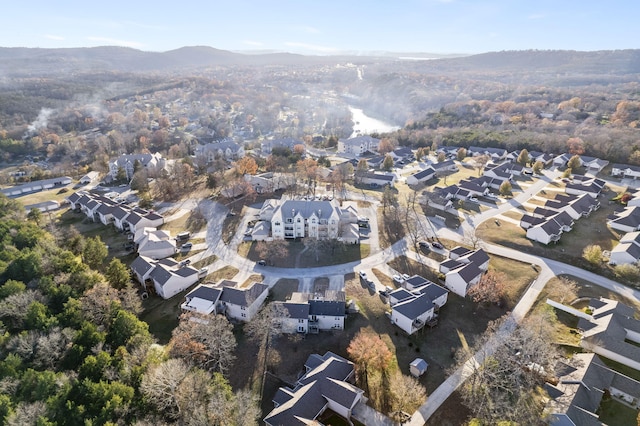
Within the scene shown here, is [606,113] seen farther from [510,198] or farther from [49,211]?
[49,211]

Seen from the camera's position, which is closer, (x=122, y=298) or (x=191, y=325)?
(x=191, y=325)

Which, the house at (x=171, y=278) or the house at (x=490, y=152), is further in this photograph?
the house at (x=490, y=152)

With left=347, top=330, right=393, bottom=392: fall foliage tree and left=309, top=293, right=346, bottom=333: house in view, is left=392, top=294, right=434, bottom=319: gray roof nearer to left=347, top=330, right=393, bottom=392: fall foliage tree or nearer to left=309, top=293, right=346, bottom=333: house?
left=347, top=330, right=393, bottom=392: fall foliage tree

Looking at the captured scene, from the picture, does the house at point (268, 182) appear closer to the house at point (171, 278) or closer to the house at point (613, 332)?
the house at point (171, 278)

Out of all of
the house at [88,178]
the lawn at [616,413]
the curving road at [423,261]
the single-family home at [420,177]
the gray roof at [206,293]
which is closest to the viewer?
the lawn at [616,413]

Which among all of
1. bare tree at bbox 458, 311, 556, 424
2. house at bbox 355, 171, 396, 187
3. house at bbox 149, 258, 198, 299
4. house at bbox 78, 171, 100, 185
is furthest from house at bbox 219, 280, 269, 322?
house at bbox 78, 171, 100, 185

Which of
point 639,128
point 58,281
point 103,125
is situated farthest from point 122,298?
point 639,128

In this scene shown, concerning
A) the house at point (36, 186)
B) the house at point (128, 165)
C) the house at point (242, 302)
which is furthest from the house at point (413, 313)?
the house at point (36, 186)
